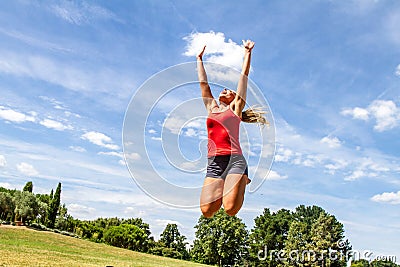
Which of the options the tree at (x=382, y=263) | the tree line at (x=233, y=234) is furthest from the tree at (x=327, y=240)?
the tree at (x=382, y=263)

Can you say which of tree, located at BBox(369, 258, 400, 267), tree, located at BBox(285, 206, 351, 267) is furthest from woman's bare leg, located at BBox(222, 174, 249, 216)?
tree, located at BBox(369, 258, 400, 267)

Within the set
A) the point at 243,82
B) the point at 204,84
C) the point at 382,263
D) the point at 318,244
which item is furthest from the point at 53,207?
the point at 382,263

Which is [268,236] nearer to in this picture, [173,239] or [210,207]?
[173,239]

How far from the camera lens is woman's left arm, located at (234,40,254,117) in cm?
667

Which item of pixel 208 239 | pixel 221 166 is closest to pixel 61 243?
pixel 208 239

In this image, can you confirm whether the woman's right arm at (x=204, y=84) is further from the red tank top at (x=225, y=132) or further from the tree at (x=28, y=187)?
the tree at (x=28, y=187)

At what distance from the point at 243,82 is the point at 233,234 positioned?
57.1m

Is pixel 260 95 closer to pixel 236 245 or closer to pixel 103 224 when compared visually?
pixel 236 245

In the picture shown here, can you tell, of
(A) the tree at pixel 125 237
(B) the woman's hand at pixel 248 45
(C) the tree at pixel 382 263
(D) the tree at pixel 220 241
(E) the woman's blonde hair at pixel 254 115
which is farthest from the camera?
(C) the tree at pixel 382 263

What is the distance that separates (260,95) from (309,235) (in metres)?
55.0

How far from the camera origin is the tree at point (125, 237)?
62.5 meters

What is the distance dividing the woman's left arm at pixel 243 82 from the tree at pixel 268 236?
58.7 m

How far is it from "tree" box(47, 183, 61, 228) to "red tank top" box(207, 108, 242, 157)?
50.1 m

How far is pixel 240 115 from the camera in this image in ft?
22.4
